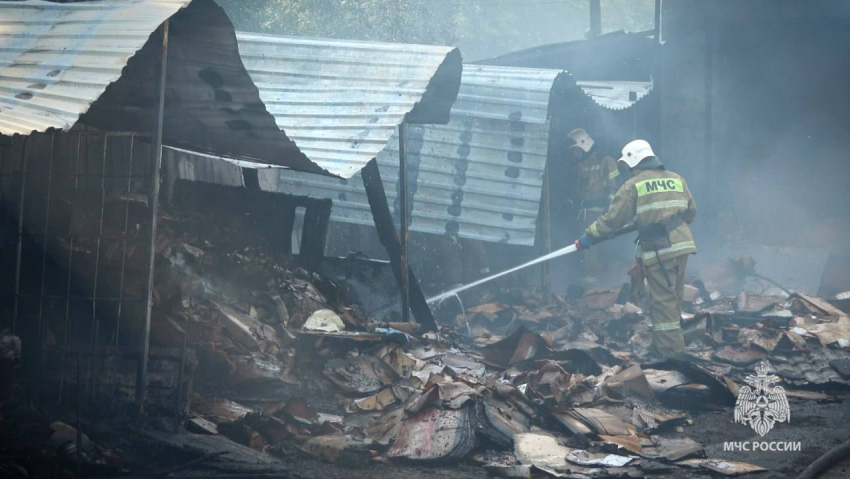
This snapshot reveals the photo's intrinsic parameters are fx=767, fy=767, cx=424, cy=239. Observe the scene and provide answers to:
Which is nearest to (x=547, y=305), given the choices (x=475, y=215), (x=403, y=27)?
(x=475, y=215)

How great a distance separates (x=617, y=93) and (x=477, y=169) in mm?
3536

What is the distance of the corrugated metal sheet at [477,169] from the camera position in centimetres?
1043

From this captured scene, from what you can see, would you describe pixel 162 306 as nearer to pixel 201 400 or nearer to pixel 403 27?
pixel 201 400

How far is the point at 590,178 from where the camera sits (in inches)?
443

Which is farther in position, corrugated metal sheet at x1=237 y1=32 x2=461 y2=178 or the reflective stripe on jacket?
the reflective stripe on jacket

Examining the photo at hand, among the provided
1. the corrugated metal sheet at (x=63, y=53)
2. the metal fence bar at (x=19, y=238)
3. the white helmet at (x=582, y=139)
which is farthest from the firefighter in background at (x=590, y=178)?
the metal fence bar at (x=19, y=238)

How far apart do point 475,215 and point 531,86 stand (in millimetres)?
1940

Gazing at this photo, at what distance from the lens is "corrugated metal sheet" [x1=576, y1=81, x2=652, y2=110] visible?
458 inches

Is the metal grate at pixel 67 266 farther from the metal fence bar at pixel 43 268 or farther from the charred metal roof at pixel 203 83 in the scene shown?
the charred metal roof at pixel 203 83

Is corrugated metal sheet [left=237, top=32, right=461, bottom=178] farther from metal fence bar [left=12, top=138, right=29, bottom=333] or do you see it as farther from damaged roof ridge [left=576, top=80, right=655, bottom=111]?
damaged roof ridge [left=576, top=80, right=655, bottom=111]

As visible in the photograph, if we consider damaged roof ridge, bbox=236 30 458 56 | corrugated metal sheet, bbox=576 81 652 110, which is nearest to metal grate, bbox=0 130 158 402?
damaged roof ridge, bbox=236 30 458 56

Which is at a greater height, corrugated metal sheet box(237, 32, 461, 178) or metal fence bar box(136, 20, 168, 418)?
corrugated metal sheet box(237, 32, 461, 178)

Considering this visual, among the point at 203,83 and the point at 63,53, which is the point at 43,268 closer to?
the point at 63,53

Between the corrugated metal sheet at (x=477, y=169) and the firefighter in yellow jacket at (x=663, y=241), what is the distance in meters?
2.74
